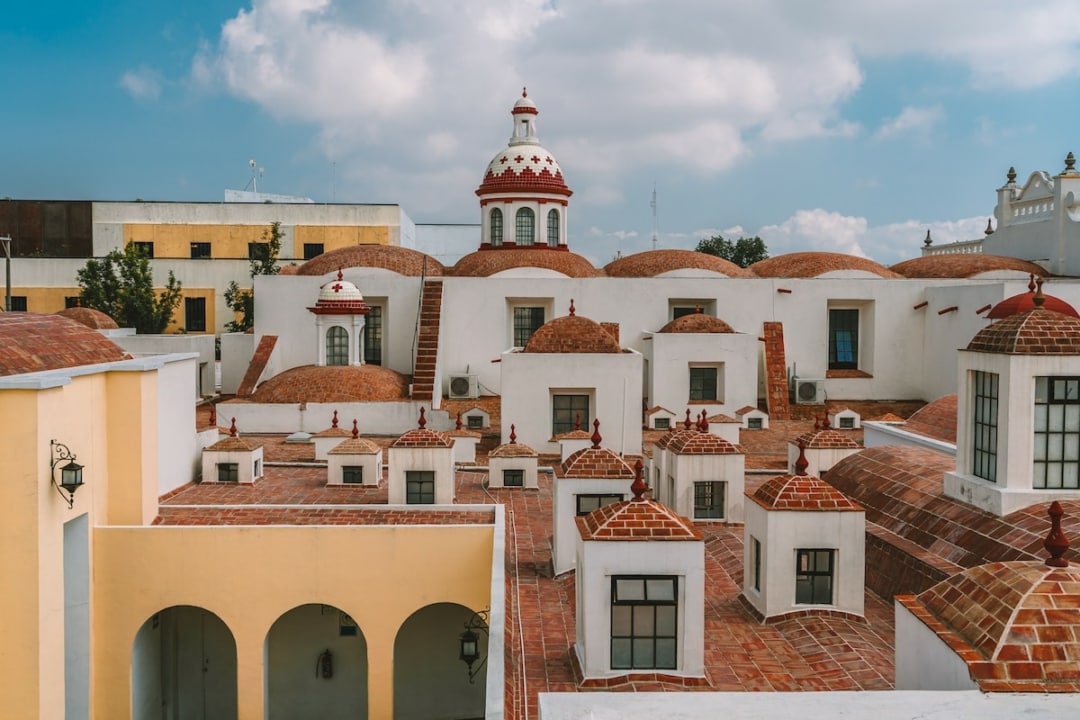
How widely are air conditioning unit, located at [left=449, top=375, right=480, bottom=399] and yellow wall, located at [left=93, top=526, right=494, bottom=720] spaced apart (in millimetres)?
11694

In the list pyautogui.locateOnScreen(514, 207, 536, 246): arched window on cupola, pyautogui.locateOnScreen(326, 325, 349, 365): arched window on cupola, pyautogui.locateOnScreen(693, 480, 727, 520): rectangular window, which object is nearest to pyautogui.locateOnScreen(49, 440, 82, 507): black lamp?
pyautogui.locateOnScreen(693, 480, 727, 520): rectangular window

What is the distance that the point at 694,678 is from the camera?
25.2 ft

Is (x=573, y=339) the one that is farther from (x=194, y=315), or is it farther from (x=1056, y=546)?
(x=194, y=315)

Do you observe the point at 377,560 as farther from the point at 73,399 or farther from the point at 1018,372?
the point at 1018,372

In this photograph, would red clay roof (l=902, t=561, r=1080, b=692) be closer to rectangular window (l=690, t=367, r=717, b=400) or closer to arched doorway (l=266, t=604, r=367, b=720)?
arched doorway (l=266, t=604, r=367, b=720)

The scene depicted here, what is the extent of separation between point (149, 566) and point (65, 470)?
2.07m

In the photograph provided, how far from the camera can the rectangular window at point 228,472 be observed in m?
16.1

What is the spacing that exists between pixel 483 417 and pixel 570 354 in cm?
357

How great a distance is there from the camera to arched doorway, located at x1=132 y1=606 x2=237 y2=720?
44.5ft

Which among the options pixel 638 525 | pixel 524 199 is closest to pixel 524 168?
pixel 524 199

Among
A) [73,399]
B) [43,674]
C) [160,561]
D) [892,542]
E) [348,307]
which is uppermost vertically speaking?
[348,307]

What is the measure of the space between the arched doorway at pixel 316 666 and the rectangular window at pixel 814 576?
7.69 meters

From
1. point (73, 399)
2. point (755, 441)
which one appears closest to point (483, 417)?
point (755, 441)

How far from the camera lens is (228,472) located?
52.9ft
